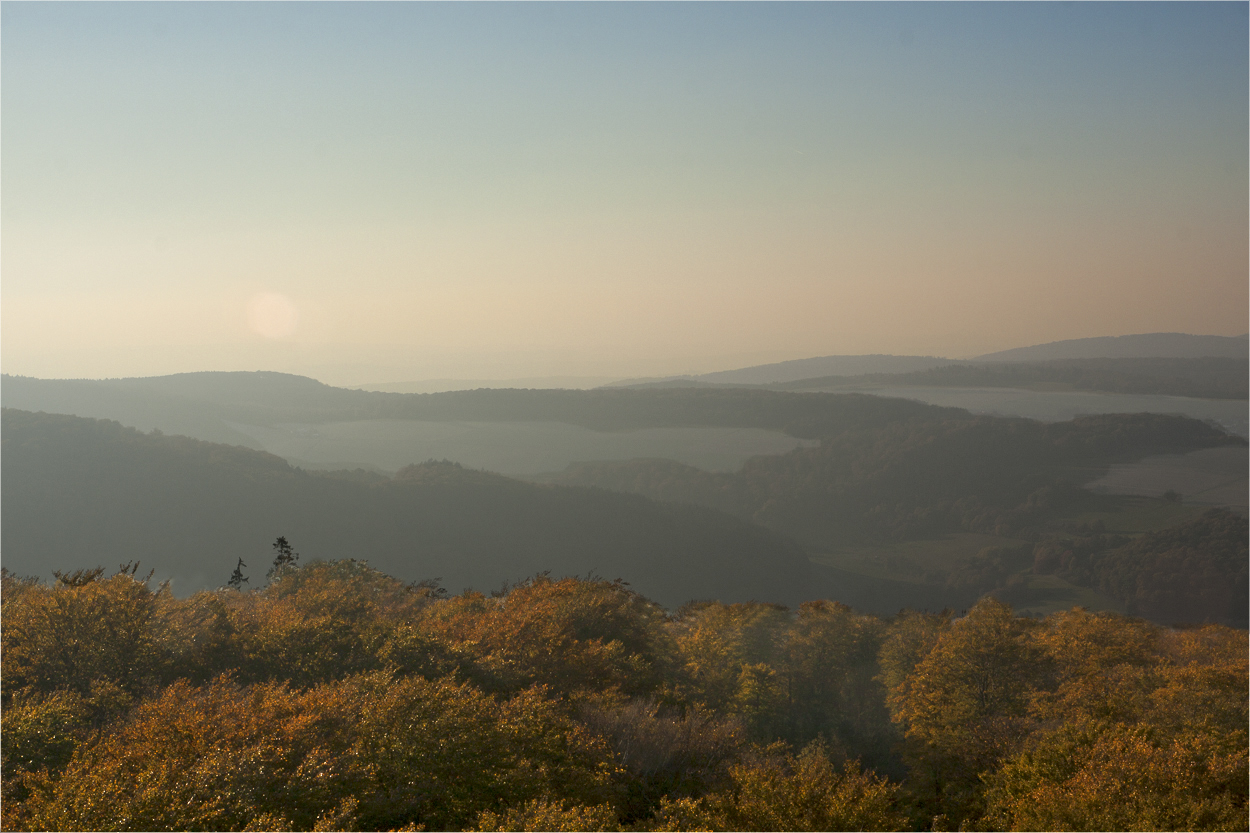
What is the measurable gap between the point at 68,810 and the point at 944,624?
69789 mm

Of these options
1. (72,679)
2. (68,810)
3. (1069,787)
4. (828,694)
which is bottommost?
(828,694)

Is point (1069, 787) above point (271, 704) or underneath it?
underneath

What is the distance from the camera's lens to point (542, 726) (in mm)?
25078

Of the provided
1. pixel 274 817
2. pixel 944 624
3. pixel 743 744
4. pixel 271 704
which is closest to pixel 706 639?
pixel 743 744

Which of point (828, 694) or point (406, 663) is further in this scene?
point (828, 694)

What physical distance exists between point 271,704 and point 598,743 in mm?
10952

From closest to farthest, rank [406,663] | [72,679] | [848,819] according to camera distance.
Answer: [848,819] < [72,679] < [406,663]

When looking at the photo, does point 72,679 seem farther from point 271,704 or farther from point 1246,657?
point 1246,657

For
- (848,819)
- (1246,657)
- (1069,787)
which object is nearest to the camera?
(848,819)

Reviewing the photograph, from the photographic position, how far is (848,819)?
22.1 m

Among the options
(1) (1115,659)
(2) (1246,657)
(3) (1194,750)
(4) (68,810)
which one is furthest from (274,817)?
(2) (1246,657)

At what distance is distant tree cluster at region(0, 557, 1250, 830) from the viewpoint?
18.9m

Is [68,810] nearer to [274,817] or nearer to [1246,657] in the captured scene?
[274,817]

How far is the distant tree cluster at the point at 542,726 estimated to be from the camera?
18917 mm
